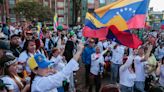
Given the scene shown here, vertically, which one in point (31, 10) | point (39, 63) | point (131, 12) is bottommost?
point (31, 10)

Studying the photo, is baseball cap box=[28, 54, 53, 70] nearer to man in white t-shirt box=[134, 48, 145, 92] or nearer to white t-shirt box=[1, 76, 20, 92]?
white t-shirt box=[1, 76, 20, 92]

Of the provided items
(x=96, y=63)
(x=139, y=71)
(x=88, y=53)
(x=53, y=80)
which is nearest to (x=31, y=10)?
(x=88, y=53)

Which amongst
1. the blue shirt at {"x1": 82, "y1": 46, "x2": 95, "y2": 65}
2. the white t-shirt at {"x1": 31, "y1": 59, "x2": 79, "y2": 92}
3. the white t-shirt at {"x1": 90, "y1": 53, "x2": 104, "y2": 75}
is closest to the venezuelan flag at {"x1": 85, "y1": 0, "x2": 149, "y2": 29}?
the white t-shirt at {"x1": 90, "y1": 53, "x2": 104, "y2": 75}

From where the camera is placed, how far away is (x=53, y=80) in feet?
12.9

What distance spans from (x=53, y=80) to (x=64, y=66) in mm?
3413

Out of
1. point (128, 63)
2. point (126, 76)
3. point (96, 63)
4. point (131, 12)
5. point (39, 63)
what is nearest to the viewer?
point (39, 63)

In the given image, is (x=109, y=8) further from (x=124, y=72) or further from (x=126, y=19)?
(x=124, y=72)

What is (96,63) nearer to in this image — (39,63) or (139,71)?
(139,71)

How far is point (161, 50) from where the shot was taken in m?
13.2

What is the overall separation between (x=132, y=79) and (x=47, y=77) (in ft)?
12.8

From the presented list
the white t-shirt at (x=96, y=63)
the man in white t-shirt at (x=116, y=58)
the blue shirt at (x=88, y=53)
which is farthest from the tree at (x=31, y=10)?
the white t-shirt at (x=96, y=63)

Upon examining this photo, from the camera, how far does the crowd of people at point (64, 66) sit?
405 cm

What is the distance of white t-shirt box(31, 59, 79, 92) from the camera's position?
3.92 metres

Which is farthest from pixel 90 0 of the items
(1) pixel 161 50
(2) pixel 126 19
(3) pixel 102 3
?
(2) pixel 126 19
